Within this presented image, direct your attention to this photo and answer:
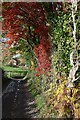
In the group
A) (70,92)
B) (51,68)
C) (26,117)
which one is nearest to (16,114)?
(26,117)

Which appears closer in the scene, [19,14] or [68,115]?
[68,115]

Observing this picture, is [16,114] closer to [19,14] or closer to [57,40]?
[57,40]

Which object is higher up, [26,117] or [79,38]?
[79,38]

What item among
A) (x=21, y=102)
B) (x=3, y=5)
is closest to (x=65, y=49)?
(x=3, y=5)

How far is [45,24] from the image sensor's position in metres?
13.8

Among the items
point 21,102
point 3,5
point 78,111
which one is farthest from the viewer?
point 21,102

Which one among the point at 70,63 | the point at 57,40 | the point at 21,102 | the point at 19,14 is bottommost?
the point at 21,102

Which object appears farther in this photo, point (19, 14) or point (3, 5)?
point (19, 14)

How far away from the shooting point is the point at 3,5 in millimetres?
13320

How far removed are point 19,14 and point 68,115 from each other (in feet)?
24.2

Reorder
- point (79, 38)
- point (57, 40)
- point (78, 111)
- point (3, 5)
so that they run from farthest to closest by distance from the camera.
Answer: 1. point (3, 5)
2. point (57, 40)
3. point (79, 38)
4. point (78, 111)

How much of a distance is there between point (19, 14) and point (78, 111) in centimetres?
741

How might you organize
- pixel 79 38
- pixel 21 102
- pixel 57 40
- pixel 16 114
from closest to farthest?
1. pixel 79 38
2. pixel 57 40
3. pixel 16 114
4. pixel 21 102

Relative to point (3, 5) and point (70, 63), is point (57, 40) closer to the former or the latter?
point (70, 63)
